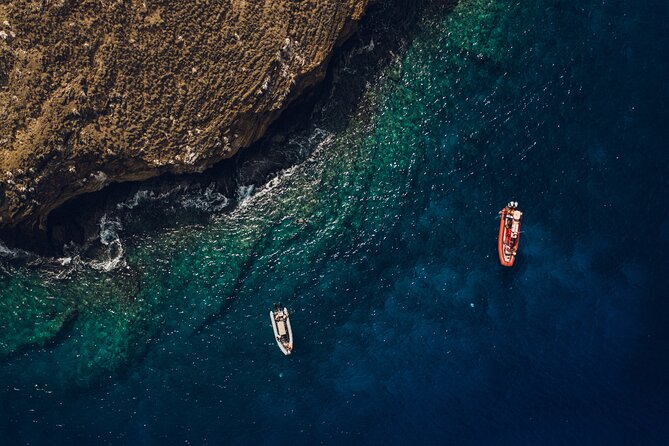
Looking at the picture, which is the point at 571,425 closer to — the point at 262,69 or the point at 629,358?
Answer: the point at 629,358

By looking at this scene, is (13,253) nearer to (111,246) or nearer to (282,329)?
(111,246)

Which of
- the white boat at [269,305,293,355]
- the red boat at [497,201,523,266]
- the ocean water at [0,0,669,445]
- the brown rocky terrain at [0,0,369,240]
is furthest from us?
the ocean water at [0,0,669,445]

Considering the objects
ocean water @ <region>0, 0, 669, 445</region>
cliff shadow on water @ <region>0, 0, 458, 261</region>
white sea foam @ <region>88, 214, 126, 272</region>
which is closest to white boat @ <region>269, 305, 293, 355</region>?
ocean water @ <region>0, 0, 669, 445</region>

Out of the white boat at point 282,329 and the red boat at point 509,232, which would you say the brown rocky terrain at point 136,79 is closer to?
the white boat at point 282,329

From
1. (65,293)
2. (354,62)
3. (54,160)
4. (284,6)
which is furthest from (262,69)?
(65,293)

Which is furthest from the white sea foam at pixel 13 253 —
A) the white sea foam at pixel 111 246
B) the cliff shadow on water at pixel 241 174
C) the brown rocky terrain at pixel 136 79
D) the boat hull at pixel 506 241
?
the boat hull at pixel 506 241

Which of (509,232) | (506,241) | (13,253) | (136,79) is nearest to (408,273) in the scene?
(506,241)

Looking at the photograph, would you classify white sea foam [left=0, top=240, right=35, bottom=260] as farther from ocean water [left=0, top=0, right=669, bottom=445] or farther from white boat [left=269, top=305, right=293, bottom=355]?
white boat [left=269, top=305, right=293, bottom=355]
